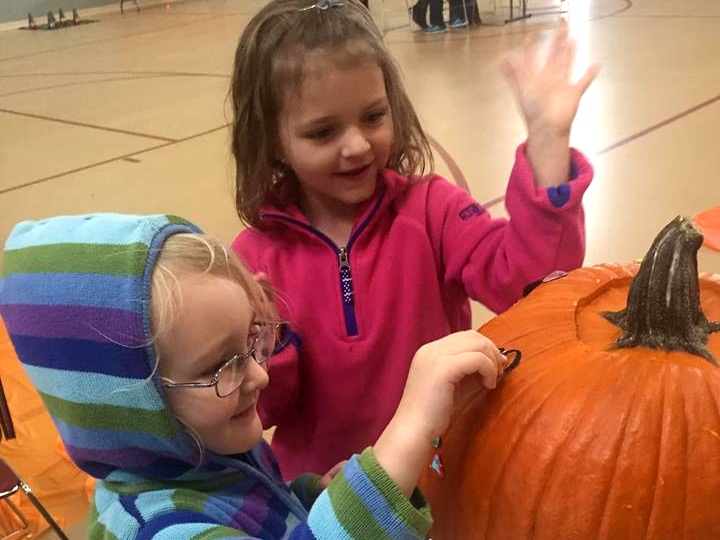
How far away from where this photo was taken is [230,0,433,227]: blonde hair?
3.64 ft

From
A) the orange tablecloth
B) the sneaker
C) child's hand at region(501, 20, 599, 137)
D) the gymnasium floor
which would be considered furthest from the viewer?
the sneaker

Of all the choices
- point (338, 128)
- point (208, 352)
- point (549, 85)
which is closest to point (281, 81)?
point (338, 128)

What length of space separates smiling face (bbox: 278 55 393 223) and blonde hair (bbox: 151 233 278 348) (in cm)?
30

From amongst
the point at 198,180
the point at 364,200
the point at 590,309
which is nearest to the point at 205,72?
the point at 198,180

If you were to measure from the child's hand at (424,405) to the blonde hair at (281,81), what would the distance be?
0.48 meters

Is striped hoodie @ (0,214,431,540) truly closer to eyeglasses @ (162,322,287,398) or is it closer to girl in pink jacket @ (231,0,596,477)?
eyeglasses @ (162,322,287,398)

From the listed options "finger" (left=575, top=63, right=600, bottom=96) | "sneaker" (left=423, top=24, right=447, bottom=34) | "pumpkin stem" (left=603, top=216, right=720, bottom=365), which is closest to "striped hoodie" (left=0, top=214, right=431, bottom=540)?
"pumpkin stem" (left=603, top=216, right=720, bottom=365)

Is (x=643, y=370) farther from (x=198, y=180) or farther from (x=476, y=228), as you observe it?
(x=198, y=180)

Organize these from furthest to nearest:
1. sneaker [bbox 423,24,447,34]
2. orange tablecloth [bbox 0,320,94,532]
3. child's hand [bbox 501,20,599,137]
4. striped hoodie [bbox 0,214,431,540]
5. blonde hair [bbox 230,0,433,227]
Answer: sneaker [bbox 423,24,447,34]
orange tablecloth [bbox 0,320,94,532]
blonde hair [bbox 230,0,433,227]
child's hand [bbox 501,20,599,137]
striped hoodie [bbox 0,214,431,540]

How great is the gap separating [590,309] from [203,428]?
0.43m

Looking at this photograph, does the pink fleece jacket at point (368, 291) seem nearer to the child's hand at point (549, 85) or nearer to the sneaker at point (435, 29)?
the child's hand at point (549, 85)

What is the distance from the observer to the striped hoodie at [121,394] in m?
0.73

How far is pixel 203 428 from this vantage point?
0.80 meters

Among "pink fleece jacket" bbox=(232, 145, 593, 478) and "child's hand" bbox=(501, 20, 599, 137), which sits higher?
"child's hand" bbox=(501, 20, 599, 137)
